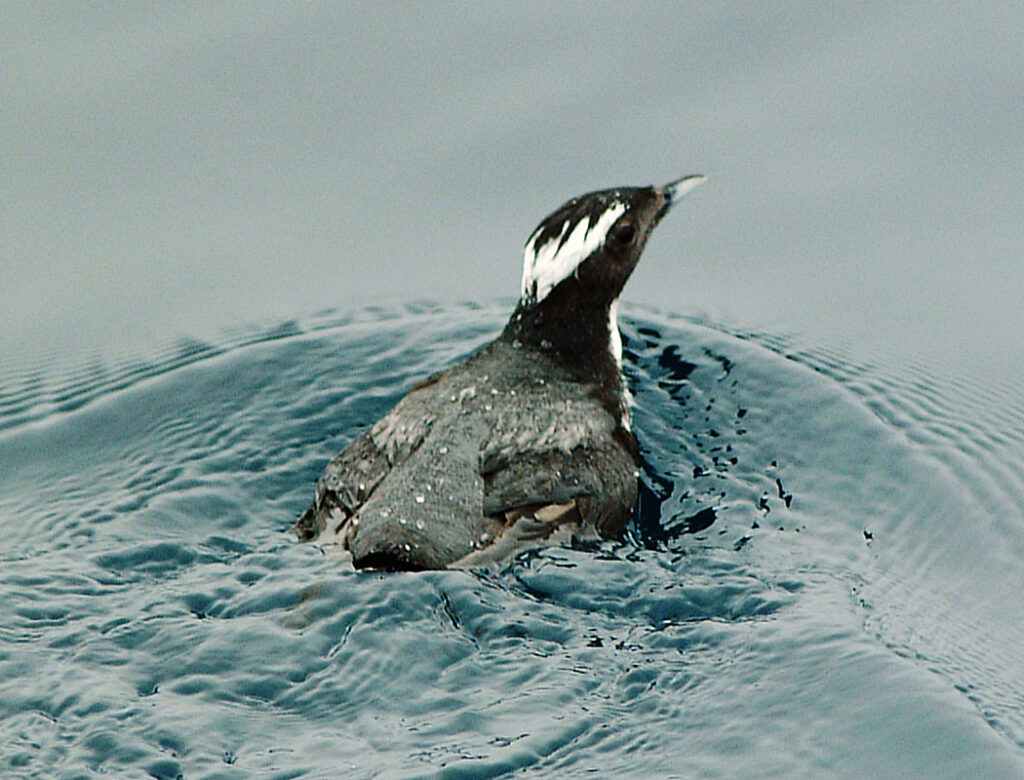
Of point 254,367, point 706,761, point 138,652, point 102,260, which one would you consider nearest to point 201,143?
point 102,260

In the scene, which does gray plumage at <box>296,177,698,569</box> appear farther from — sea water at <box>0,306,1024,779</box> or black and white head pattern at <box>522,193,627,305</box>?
sea water at <box>0,306,1024,779</box>

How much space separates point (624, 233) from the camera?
1065 cm

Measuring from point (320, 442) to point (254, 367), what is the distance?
1.04m

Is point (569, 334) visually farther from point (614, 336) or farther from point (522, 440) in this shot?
point (522, 440)

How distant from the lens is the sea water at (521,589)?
718cm

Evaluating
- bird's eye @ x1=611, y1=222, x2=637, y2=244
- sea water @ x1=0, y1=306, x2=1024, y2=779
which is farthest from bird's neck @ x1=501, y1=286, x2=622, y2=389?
sea water @ x1=0, y1=306, x2=1024, y2=779

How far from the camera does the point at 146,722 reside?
7.18 metres

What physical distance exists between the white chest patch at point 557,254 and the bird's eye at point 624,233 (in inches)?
7.2

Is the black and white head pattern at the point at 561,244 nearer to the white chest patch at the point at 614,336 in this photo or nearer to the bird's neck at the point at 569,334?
the bird's neck at the point at 569,334

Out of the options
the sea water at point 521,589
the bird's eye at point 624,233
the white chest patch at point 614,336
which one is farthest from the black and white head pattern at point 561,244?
the sea water at point 521,589

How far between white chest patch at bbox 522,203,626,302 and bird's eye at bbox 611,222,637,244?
0.18 meters

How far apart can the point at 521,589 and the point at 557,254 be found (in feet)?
9.04

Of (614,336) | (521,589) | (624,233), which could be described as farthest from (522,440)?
(624,233)

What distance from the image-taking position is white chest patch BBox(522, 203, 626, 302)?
10.3m
